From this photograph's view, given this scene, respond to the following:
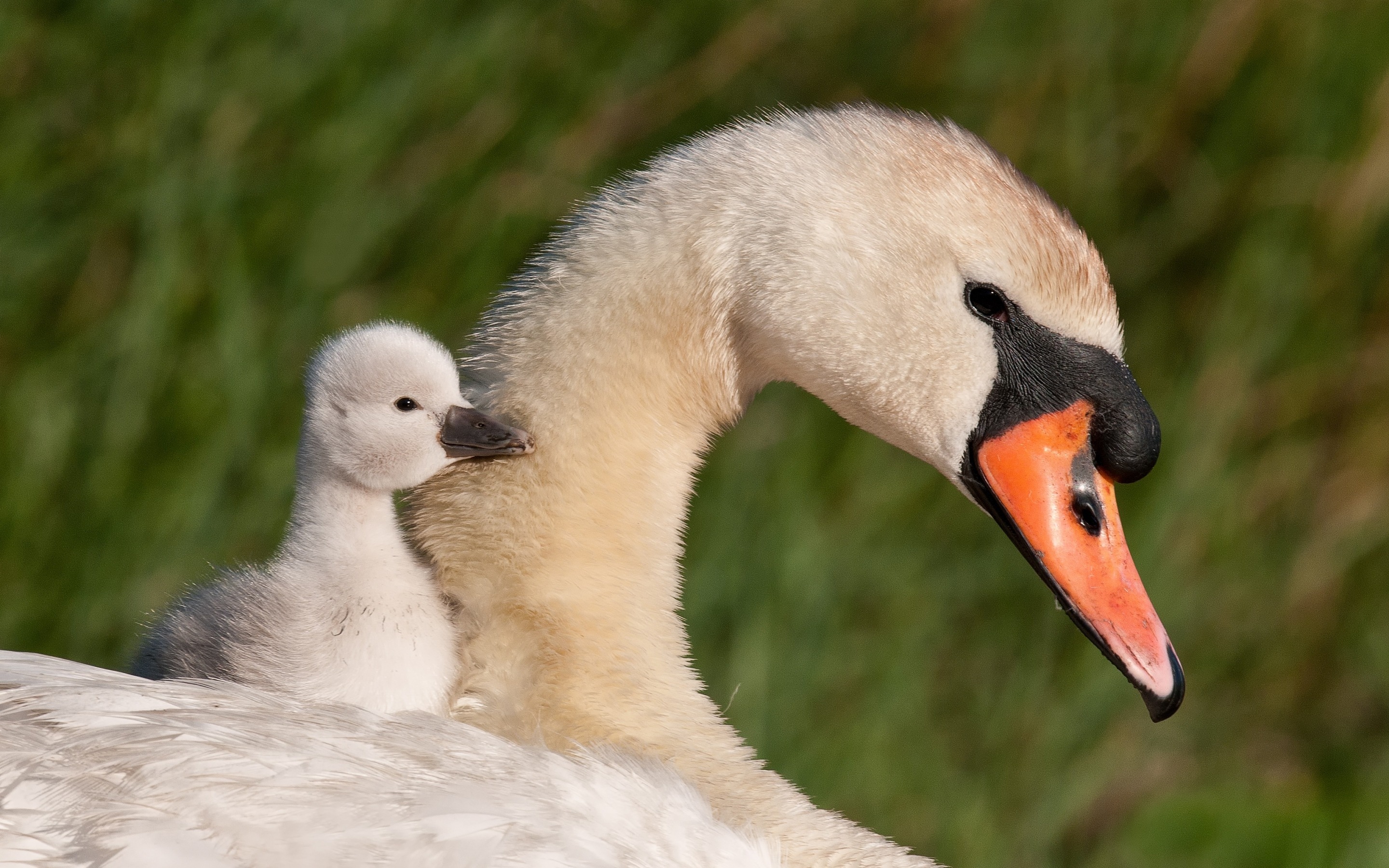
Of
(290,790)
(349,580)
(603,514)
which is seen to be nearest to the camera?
(290,790)

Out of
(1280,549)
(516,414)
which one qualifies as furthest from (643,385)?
(1280,549)

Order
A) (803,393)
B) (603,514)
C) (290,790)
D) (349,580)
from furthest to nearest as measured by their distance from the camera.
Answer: (803,393)
(603,514)
(349,580)
(290,790)

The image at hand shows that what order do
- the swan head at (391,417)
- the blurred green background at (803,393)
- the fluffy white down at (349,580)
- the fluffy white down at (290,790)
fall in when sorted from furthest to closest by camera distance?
the blurred green background at (803,393)
the swan head at (391,417)
the fluffy white down at (349,580)
the fluffy white down at (290,790)

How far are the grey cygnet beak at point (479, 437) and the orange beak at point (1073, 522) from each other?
0.54 meters

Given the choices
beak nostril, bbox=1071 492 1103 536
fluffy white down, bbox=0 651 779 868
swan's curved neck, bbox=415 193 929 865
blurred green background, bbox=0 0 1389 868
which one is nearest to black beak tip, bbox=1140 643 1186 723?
beak nostril, bbox=1071 492 1103 536

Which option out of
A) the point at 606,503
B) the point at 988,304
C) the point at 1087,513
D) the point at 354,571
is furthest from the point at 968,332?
the point at 354,571

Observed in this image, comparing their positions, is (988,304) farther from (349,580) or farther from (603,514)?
(349,580)

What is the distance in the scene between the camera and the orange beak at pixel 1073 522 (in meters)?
1.88

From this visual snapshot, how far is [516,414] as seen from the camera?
183cm

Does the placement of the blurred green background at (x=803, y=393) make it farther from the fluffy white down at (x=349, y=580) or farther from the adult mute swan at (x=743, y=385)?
the fluffy white down at (x=349, y=580)

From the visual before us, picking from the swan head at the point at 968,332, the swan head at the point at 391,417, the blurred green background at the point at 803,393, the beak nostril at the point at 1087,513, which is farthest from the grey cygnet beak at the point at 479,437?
the blurred green background at the point at 803,393

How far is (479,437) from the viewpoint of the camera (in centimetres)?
178

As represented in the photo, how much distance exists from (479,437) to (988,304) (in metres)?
0.60

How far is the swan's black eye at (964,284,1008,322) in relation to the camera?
1.85m
